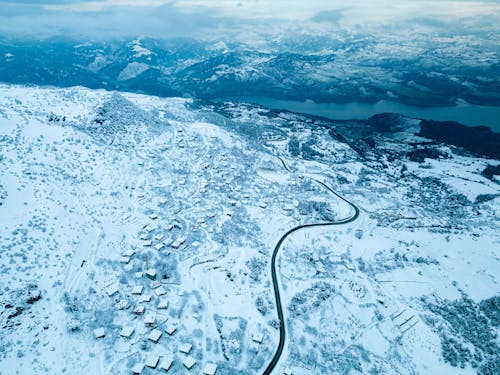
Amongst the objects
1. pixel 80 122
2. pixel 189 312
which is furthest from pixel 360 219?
pixel 80 122

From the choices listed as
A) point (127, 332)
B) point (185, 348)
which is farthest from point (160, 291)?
point (185, 348)

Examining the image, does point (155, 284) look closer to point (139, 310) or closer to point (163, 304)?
point (163, 304)

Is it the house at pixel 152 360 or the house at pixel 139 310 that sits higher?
the house at pixel 139 310

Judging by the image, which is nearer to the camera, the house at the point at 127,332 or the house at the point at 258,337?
the house at the point at 127,332

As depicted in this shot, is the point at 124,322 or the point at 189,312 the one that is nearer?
the point at 124,322

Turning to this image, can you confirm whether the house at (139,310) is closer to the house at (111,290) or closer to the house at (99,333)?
the house at (111,290)

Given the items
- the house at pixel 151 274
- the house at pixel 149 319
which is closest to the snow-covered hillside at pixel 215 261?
the house at pixel 149 319

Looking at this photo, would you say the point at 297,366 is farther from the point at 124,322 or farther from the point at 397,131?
the point at 397,131
